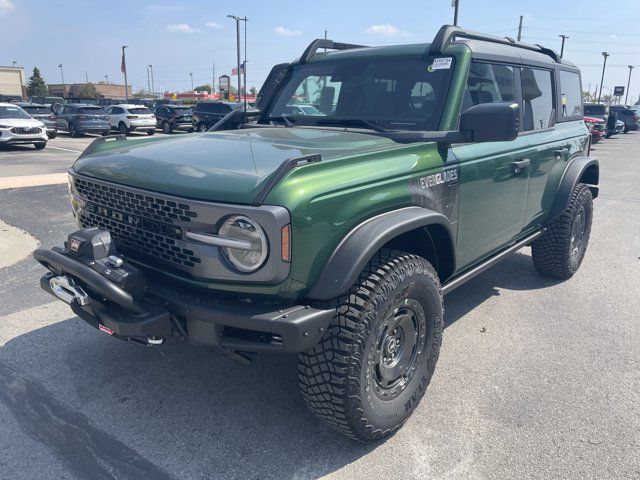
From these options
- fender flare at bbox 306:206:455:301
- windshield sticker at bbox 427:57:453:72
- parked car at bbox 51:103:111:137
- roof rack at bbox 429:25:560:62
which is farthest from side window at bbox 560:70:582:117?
parked car at bbox 51:103:111:137

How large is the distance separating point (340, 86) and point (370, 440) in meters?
2.46

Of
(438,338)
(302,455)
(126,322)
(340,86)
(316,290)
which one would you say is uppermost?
(340,86)

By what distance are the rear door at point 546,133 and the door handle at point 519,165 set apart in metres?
0.14

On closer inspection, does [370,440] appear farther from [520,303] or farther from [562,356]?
[520,303]

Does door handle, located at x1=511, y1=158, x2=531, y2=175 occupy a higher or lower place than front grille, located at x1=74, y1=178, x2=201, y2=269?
higher

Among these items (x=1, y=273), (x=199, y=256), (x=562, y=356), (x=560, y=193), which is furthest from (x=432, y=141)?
(x=1, y=273)

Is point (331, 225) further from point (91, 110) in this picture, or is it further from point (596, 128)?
point (91, 110)

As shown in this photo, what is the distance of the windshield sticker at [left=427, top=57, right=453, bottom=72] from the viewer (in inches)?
135

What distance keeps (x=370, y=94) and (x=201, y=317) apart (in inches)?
83.9

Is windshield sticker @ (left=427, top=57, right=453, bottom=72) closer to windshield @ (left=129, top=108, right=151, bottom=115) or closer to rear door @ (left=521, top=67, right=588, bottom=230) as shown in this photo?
rear door @ (left=521, top=67, right=588, bottom=230)

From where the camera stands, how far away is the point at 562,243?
4906mm

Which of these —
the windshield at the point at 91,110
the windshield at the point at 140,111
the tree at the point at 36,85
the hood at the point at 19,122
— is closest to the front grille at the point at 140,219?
the hood at the point at 19,122

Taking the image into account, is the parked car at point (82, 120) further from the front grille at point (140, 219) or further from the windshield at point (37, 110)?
the front grille at point (140, 219)

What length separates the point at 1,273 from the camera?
507 centimetres
